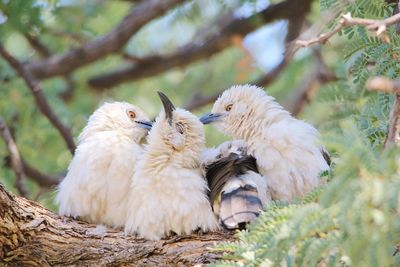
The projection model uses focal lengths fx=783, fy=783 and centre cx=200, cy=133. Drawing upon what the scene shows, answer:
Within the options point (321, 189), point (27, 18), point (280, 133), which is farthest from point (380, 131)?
point (27, 18)

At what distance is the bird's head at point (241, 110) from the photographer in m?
6.28

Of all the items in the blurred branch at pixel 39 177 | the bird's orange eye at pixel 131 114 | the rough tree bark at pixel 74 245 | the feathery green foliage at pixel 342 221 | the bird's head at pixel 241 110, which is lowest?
the feathery green foliage at pixel 342 221

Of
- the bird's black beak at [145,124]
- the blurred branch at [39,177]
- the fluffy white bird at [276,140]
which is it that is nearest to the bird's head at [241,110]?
the fluffy white bird at [276,140]

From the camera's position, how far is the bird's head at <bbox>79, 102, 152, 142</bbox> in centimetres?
667

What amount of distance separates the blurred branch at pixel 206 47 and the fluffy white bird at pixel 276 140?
3.71m

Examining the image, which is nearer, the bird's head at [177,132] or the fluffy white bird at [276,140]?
the fluffy white bird at [276,140]

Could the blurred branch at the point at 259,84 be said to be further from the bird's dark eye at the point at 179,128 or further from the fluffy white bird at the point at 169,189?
the fluffy white bird at the point at 169,189

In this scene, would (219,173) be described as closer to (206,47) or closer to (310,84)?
(206,47)

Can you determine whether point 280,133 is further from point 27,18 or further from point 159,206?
point 27,18

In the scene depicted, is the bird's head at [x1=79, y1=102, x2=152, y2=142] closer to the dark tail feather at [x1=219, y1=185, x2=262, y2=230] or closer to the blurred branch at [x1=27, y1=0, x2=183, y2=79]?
the dark tail feather at [x1=219, y1=185, x2=262, y2=230]

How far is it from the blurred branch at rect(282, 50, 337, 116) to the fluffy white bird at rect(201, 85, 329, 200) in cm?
433

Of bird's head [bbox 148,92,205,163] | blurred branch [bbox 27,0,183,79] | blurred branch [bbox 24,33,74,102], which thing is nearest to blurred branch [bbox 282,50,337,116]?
blurred branch [bbox 27,0,183,79]

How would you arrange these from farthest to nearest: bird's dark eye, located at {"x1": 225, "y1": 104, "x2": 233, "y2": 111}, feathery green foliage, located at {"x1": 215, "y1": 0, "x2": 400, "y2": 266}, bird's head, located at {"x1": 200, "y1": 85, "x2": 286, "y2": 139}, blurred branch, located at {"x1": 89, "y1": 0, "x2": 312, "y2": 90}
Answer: blurred branch, located at {"x1": 89, "y1": 0, "x2": 312, "y2": 90} → bird's dark eye, located at {"x1": 225, "y1": 104, "x2": 233, "y2": 111} → bird's head, located at {"x1": 200, "y1": 85, "x2": 286, "y2": 139} → feathery green foliage, located at {"x1": 215, "y1": 0, "x2": 400, "y2": 266}

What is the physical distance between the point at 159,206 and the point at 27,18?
4462 millimetres
